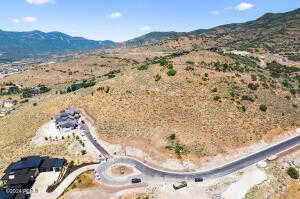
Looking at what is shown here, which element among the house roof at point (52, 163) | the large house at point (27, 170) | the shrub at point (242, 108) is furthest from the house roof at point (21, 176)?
the shrub at point (242, 108)

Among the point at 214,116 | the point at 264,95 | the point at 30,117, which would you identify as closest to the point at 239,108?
the point at 214,116

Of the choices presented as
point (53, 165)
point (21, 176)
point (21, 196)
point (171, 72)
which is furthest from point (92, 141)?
point (171, 72)

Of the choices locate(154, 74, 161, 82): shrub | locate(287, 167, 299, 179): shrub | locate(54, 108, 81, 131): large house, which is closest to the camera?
locate(287, 167, 299, 179): shrub

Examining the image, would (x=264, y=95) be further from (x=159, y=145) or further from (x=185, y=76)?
(x=159, y=145)

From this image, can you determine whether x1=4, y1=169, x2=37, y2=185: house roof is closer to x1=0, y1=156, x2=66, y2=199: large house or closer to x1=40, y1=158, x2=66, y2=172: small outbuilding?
x1=0, y1=156, x2=66, y2=199: large house

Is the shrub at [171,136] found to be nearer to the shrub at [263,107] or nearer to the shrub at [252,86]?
the shrub at [263,107]

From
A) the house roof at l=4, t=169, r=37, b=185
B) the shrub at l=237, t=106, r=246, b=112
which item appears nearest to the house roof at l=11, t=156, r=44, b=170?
the house roof at l=4, t=169, r=37, b=185

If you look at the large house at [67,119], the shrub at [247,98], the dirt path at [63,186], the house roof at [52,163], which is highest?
the shrub at [247,98]
